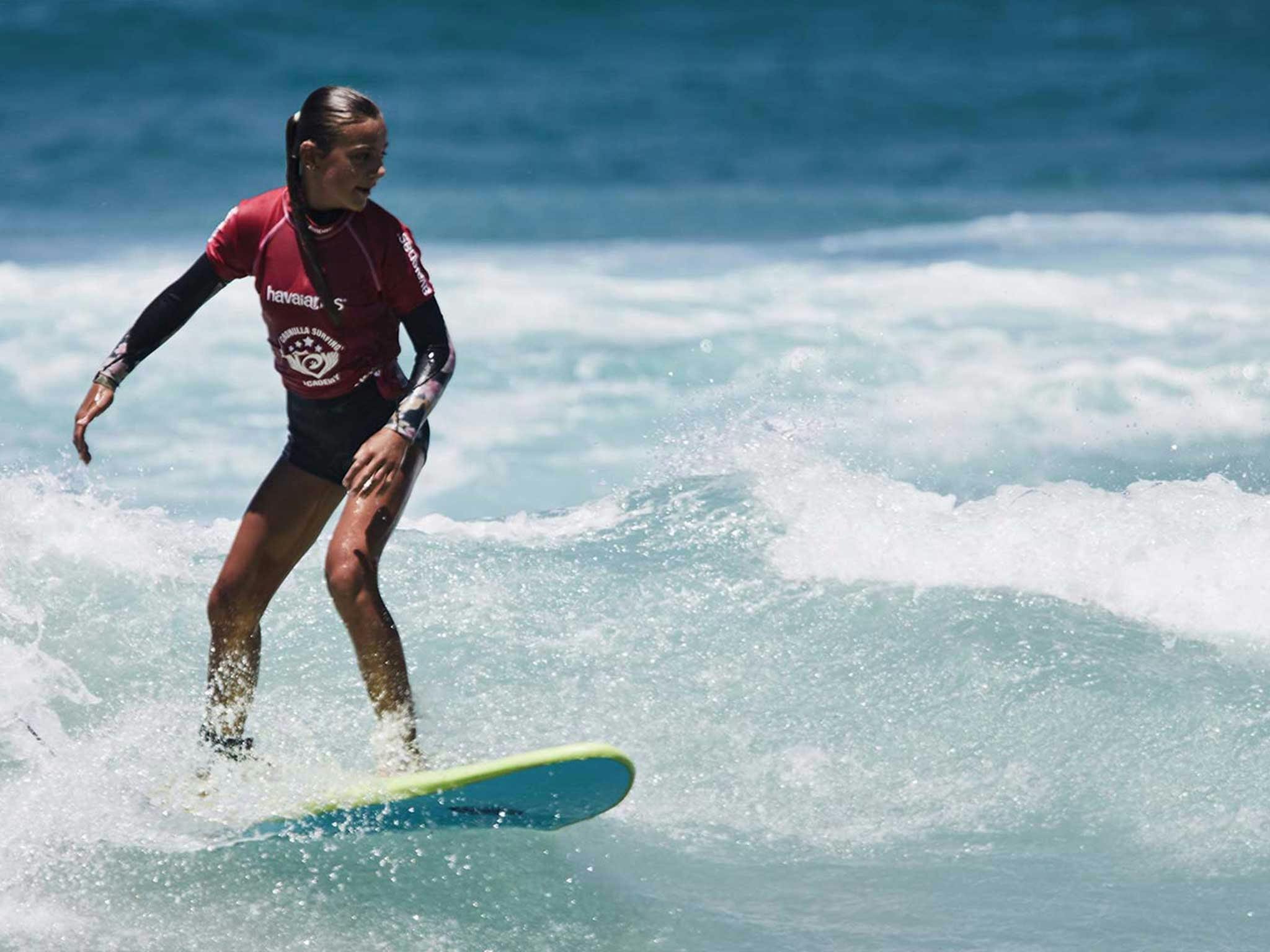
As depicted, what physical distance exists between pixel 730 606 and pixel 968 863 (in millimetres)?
2155

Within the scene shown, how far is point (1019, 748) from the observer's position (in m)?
5.45

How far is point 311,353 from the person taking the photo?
421 centimetres

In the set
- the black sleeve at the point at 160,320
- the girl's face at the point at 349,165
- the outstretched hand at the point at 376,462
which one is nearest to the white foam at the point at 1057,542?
the outstretched hand at the point at 376,462

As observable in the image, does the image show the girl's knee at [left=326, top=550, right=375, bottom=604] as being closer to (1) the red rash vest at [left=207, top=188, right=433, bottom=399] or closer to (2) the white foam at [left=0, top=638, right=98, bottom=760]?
(1) the red rash vest at [left=207, top=188, right=433, bottom=399]

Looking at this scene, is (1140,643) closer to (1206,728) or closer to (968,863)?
(1206,728)

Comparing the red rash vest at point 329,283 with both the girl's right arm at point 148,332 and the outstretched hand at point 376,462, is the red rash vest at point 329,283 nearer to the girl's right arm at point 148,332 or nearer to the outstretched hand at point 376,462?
the girl's right arm at point 148,332

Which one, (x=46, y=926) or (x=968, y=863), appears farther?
(x=968, y=863)

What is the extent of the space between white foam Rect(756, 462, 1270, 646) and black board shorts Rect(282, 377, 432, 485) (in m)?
3.08

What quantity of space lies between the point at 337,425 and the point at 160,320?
1.96 ft

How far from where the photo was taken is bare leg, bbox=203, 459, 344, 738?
14.4 ft

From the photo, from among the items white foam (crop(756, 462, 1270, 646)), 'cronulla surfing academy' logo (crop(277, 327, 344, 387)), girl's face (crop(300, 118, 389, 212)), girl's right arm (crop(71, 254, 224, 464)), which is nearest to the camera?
girl's face (crop(300, 118, 389, 212))

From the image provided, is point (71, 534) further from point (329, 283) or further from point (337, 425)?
point (329, 283)

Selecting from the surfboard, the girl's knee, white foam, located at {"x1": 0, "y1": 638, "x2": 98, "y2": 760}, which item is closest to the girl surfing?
the girl's knee

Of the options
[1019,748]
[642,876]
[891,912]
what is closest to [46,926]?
[642,876]
